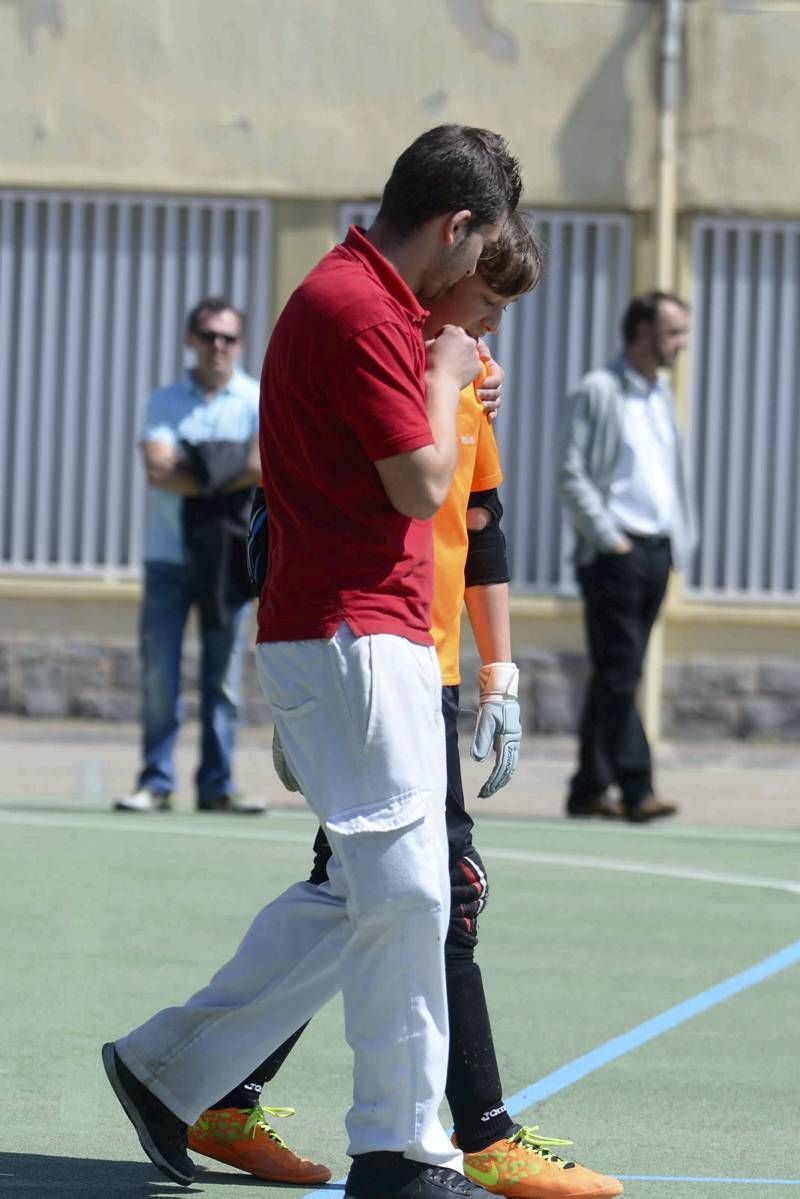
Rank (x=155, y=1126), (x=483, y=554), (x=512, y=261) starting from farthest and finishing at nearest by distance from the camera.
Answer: (x=483, y=554), (x=155, y=1126), (x=512, y=261)

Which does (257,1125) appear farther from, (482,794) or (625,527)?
(625,527)

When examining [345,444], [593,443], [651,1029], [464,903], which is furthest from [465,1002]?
[593,443]

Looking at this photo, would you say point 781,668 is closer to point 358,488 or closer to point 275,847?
point 275,847

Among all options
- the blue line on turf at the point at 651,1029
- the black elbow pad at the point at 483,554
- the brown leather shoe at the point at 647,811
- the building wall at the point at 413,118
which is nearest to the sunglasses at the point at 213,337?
the brown leather shoe at the point at 647,811

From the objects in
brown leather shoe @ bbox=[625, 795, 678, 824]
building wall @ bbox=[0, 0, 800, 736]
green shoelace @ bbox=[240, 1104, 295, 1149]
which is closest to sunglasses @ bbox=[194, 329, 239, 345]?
brown leather shoe @ bbox=[625, 795, 678, 824]

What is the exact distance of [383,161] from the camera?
1381 centimetres

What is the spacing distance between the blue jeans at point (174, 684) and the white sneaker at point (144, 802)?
27mm

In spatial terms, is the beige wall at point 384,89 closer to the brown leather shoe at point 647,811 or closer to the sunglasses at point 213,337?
the sunglasses at point 213,337

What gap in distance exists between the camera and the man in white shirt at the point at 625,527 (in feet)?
33.8

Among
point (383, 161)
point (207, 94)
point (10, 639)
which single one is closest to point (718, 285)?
point (383, 161)

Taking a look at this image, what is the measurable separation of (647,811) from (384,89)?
204 inches

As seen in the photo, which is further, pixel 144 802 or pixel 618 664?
pixel 618 664

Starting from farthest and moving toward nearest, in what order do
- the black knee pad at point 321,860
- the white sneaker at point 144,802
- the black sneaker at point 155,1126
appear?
the white sneaker at point 144,802, the black knee pad at point 321,860, the black sneaker at point 155,1126

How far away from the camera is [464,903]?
15.2ft
